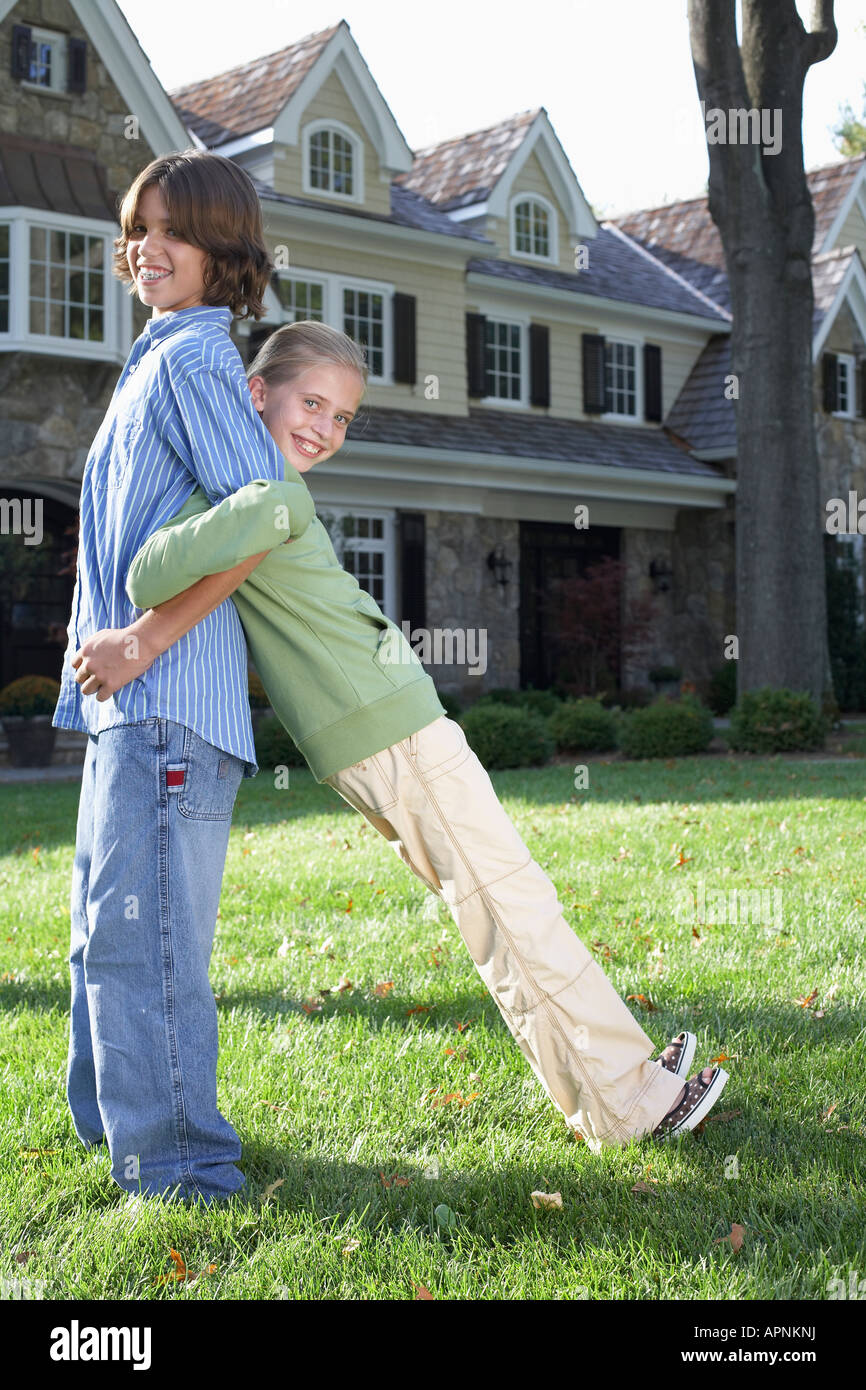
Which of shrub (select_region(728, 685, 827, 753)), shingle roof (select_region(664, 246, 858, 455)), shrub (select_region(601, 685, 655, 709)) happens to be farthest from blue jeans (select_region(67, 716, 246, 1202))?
shingle roof (select_region(664, 246, 858, 455))

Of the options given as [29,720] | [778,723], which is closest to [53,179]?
[29,720]

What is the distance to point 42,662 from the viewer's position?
52.5 ft

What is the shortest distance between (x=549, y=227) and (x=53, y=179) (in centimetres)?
891

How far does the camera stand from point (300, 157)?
665 inches

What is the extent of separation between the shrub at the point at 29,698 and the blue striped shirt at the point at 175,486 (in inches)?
437

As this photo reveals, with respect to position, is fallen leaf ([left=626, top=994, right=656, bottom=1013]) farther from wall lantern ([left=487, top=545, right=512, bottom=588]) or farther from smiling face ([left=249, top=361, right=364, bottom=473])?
wall lantern ([left=487, top=545, right=512, bottom=588])

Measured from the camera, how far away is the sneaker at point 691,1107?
287 cm

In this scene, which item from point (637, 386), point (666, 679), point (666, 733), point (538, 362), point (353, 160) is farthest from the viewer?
point (637, 386)

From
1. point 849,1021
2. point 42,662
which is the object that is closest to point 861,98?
point 42,662

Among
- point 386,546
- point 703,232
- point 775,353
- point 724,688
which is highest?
point 703,232

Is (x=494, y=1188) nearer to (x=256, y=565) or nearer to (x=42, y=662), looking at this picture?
(x=256, y=565)

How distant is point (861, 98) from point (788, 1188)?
4094 cm

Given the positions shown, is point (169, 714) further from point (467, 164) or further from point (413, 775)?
point (467, 164)

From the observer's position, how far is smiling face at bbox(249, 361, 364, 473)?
2713 millimetres
